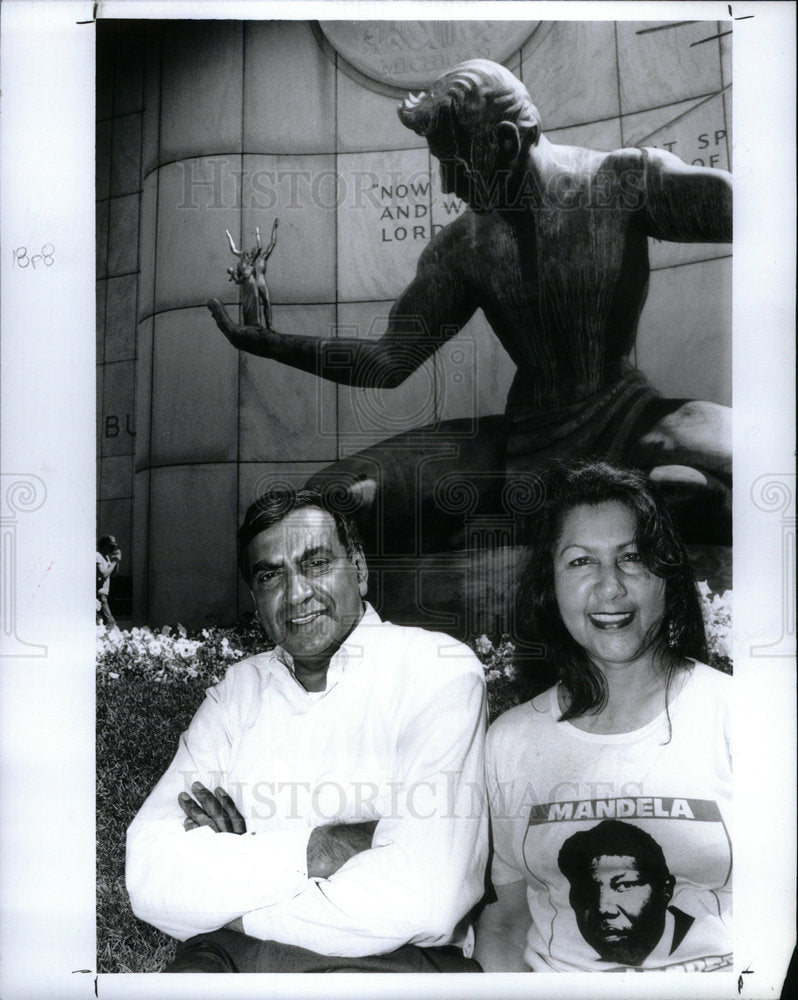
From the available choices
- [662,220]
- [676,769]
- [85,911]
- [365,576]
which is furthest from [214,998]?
[662,220]

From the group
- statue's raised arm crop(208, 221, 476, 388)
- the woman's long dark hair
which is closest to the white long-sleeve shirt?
the woman's long dark hair

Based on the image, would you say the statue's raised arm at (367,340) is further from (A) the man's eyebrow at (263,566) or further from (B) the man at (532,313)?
(A) the man's eyebrow at (263,566)

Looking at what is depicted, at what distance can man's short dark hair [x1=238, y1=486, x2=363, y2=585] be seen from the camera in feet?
9.16

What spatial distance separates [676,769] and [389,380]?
1288 millimetres

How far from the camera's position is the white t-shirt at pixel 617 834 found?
107 inches

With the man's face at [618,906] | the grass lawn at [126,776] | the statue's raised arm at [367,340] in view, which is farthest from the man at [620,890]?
the statue's raised arm at [367,340]

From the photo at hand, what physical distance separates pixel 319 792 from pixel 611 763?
2.54 feet

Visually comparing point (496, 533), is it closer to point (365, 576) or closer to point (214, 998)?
point (365, 576)

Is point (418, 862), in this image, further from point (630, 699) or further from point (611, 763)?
point (630, 699)

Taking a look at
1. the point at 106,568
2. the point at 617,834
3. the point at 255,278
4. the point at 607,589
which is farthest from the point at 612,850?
the point at 255,278

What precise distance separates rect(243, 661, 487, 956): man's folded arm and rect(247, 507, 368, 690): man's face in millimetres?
295

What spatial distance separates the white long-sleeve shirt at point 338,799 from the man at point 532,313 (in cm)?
42

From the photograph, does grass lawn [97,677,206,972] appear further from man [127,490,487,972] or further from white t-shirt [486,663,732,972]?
white t-shirt [486,663,732,972]

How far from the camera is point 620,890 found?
8.87ft
